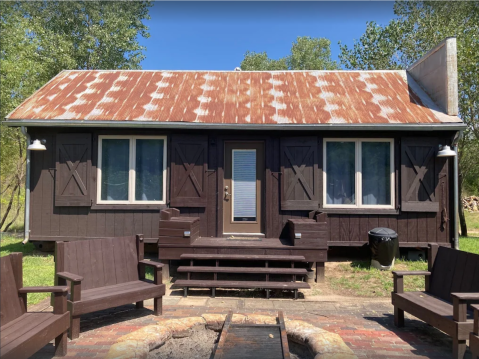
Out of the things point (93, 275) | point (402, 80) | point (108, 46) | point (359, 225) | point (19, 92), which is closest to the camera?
point (93, 275)

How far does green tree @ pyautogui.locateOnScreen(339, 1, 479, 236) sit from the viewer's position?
13258 mm

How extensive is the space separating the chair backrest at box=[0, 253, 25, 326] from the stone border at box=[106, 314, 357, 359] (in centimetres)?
91

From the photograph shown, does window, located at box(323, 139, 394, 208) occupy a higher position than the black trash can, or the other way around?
window, located at box(323, 139, 394, 208)

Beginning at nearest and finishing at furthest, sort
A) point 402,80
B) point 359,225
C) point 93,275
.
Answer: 1. point 93,275
2. point 359,225
3. point 402,80

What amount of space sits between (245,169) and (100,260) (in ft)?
12.4

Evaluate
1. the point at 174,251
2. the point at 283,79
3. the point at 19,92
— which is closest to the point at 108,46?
the point at 19,92

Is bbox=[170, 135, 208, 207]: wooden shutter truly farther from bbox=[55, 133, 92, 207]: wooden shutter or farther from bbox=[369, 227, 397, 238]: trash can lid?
bbox=[369, 227, 397, 238]: trash can lid

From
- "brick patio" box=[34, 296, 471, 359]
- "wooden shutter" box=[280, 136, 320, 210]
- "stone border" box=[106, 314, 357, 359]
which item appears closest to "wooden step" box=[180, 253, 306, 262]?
"brick patio" box=[34, 296, 471, 359]

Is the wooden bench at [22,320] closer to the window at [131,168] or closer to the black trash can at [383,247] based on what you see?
the window at [131,168]

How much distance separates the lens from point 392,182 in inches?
296

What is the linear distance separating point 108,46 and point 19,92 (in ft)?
18.9

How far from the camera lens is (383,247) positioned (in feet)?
22.6

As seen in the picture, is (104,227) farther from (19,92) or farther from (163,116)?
(19,92)

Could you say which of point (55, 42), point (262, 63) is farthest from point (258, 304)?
point (262, 63)
